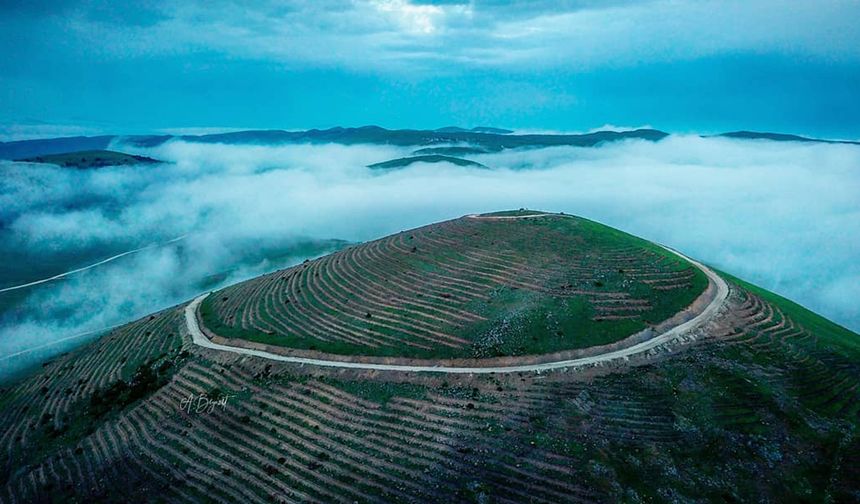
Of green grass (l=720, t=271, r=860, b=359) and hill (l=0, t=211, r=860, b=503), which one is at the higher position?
green grass (l=720, t=271, r=860, b=359)

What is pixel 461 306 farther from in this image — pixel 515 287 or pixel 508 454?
pixel 508 454

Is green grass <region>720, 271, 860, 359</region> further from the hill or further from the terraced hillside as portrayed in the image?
the terraced hillside

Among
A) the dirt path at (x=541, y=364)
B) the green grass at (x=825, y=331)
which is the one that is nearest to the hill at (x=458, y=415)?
the green grass at (x=825, y=331)

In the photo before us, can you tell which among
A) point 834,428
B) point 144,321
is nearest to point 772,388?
point 834,428

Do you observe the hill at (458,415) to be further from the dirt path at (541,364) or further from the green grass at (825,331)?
the dirt path at (541,364)

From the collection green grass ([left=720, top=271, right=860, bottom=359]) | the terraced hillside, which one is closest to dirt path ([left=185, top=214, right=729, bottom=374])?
the terraced hillside

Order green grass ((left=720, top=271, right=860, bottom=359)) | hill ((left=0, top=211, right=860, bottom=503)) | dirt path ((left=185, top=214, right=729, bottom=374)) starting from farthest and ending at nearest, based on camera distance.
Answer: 1. green grass ((left=720, top=271, right=860, bottom=359))
2. dirt path ((left=185, top=214, right=729, bottom=374))
3. hill ((left=0, top=211, right=860, bottom=503))

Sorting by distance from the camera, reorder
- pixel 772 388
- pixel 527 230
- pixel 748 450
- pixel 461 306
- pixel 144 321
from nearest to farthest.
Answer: pixel 748 450, pixel 772 388, pixel 461 306, pixel 144 321, pixel 527 230

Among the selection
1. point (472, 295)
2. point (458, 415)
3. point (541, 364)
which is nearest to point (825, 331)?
point (541, 364)
